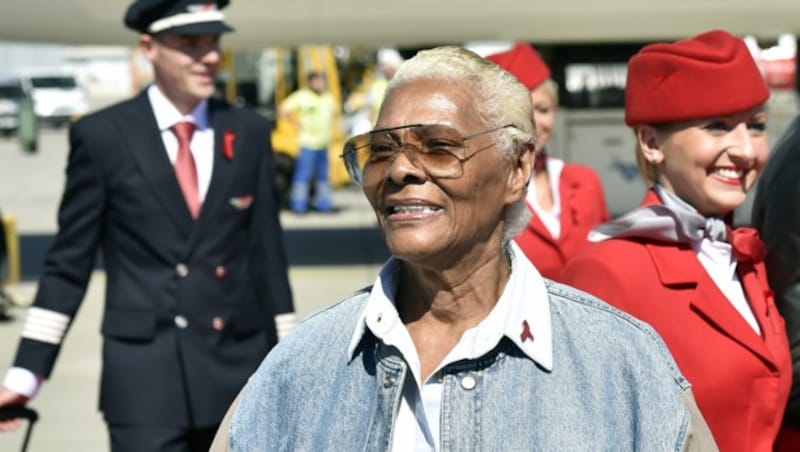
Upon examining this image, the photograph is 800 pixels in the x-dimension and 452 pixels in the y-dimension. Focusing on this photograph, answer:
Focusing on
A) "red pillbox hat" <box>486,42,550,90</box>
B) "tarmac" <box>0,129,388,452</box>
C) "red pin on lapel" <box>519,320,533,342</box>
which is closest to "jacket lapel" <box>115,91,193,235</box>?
"red pillbox hat" <box>486,42,550,90</box>

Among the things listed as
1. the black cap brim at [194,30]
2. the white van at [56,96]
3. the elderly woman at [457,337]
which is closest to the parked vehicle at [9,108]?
the white van at [56,96]

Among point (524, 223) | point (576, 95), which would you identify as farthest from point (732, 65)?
point (576, 95)

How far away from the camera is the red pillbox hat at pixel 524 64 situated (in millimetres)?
5191

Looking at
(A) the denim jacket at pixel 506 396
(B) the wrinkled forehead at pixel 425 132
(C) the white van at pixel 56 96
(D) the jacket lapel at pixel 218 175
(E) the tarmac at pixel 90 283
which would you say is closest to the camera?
(A) the denim jacket at pixel 506 396

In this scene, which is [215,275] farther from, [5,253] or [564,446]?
[5,253]

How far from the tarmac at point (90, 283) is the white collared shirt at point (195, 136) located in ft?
10.9

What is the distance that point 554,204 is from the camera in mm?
5016

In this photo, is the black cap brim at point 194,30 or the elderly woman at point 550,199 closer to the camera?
the black cap brim at point 194,30

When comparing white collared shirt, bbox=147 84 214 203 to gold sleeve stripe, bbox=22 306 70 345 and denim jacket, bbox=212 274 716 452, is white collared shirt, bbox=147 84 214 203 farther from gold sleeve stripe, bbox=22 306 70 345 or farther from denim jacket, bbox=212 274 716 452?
denim jacket, bbox=212 274 716 452

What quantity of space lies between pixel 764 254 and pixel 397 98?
3.61 ft

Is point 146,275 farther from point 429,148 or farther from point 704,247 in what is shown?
point 429,148

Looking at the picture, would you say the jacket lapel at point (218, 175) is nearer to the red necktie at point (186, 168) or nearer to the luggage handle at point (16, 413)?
the red necktie at point (186, 168)

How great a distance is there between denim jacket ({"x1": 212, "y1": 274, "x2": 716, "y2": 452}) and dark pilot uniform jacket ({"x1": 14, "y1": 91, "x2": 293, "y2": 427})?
1.94 metres

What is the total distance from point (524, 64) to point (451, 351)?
3.24 m
